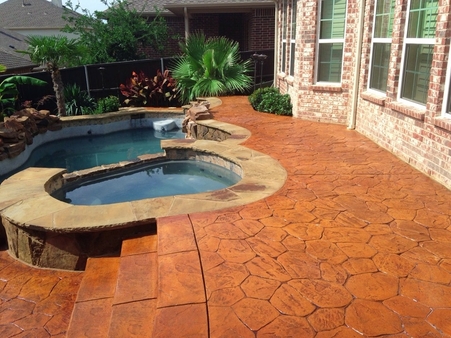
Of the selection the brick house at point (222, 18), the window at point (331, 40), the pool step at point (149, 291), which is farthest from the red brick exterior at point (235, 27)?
the pool step at point (149, 291)

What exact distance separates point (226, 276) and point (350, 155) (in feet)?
13.2

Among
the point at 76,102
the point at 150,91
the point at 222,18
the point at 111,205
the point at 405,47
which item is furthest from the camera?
the point at 222,18

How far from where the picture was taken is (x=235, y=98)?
13094mm

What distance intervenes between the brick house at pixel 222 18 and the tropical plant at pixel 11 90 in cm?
686

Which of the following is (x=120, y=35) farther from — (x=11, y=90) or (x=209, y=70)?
(x=11, y=90)

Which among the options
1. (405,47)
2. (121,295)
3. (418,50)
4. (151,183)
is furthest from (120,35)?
(121,295)

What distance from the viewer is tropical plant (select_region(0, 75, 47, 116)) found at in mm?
10883

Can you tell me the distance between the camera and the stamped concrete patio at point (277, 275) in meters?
2.66

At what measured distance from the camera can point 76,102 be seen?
13188 mm

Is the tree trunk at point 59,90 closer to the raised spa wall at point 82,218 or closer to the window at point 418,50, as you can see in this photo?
the raised spa wall at point 82,218

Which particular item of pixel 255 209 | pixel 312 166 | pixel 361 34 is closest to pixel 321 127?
pixel 361 34

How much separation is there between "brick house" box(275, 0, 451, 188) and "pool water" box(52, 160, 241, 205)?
110 inches

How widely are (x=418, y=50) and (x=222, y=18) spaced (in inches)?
580

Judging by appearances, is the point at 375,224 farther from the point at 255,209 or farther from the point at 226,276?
the point at 226,276
